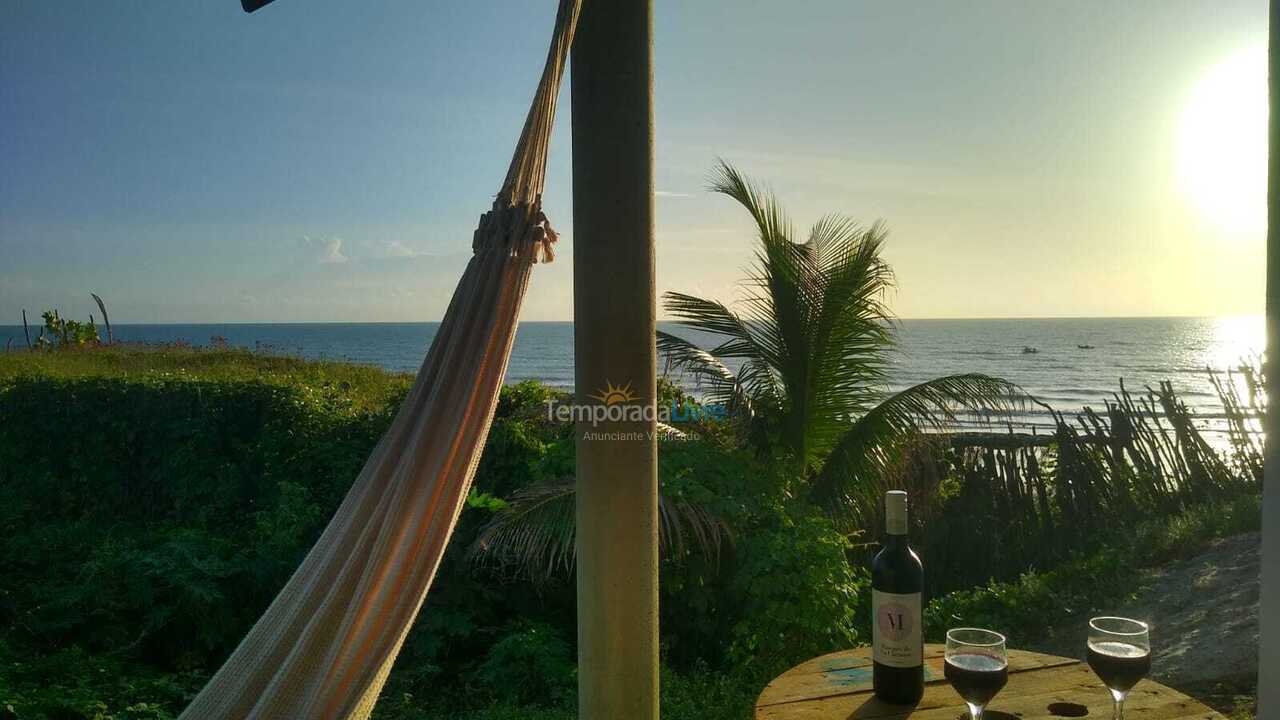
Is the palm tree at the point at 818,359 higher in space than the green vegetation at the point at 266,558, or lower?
higher

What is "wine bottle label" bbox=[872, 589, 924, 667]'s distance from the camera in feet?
4.72

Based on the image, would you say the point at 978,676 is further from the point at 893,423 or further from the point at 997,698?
the point at 893,423

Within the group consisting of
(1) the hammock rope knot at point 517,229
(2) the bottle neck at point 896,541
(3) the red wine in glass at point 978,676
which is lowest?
(3) the red wine in glass at point 978,676

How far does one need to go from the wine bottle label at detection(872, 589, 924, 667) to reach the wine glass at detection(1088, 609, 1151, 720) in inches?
11.0

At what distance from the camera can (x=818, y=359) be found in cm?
475

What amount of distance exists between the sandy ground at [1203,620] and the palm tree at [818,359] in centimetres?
124

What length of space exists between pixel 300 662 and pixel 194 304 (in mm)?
36643

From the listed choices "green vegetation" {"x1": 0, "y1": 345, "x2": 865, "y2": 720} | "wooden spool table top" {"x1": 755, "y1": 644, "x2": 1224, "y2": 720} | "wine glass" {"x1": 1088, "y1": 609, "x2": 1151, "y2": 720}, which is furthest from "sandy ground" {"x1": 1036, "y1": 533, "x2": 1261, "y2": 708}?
"wine glass" {"x1": 1088, "y1": 609, "x2": 1151, "y2": 720}

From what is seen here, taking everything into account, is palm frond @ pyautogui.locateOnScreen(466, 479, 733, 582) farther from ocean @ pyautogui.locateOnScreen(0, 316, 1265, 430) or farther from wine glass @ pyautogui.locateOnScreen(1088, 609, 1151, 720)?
ocean @ pyautogui.locateOnScreen(0, 316, 1265, 430)

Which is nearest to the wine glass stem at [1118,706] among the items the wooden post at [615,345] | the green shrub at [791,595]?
the wooden post at [615,345]

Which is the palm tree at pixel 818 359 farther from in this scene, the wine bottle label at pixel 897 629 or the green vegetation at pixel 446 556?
the wine bottle label at pixel 897 629

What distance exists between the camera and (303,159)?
3203cm

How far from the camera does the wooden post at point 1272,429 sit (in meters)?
0.98

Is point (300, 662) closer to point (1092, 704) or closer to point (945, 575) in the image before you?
point (1092, 704)
